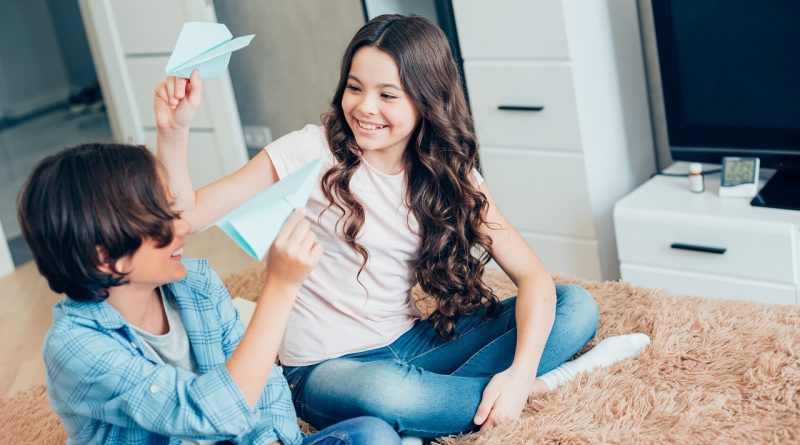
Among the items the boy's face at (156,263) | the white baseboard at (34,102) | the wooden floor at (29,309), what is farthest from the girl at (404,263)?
the white baseboard at (34,102)

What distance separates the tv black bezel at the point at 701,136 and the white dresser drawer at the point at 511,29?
0.83 ft

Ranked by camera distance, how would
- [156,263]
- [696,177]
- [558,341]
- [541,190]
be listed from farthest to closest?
[541,190] < [696,177] < [558,341] < [156,263]

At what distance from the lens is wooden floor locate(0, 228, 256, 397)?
110 inches

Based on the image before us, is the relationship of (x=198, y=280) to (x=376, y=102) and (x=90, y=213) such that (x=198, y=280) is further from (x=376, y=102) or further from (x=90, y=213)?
(x=376, y=102)

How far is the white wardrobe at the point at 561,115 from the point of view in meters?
2.57

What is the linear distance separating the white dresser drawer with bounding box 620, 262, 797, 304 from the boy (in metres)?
1.21

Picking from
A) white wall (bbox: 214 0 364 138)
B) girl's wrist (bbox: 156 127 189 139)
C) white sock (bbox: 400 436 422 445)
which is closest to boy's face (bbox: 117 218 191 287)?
girl's wrist (bbox: 156 127 189 139)

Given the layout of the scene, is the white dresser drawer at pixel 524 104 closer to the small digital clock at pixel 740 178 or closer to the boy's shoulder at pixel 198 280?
the small digital clock at pixel 740 178

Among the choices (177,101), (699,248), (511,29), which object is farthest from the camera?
(511,29)

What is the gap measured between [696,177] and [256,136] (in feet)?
→ 6.72

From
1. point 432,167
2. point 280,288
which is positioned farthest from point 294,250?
point 432,167

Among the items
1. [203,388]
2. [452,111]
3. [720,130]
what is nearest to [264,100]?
[720,130]

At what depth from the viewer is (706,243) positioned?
238 centimetres

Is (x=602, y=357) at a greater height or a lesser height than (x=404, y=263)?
lesser
